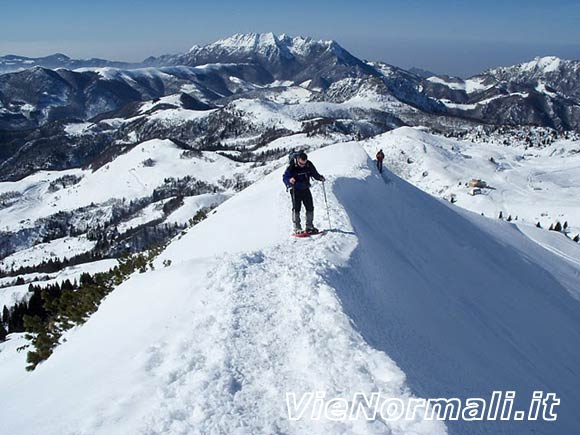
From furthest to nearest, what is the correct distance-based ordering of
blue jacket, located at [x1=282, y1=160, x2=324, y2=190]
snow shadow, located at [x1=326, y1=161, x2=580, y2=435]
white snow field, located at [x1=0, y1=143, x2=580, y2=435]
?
blue jacket, located at [x1=282, y1=160, x2=324, y2=190] < snow shadow, located at [x1=326, y1=161, x2=580, y2=435] < white snow field, located at [x1=0, y1=143, x2=580, y2=435]

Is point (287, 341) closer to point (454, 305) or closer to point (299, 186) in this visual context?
point (299, 186)

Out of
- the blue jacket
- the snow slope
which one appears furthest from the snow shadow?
the snow slope

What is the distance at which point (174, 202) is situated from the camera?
197 m

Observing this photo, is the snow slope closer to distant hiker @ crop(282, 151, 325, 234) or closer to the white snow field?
the white snow field

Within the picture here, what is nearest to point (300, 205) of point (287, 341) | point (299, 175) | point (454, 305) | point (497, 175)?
point (299, 175)

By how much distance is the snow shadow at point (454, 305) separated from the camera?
11641 millimetres

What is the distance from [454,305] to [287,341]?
1114cm

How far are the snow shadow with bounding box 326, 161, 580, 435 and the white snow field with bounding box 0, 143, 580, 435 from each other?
0.10m

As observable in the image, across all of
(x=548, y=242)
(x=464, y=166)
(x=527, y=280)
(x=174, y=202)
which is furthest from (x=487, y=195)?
(x=174, y=202)

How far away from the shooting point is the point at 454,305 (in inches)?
728

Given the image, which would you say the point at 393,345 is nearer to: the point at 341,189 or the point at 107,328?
the point at 107,328

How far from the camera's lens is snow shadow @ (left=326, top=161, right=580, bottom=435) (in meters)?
11.6

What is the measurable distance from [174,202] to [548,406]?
194 m

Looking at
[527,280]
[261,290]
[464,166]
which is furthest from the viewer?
[464,166]
